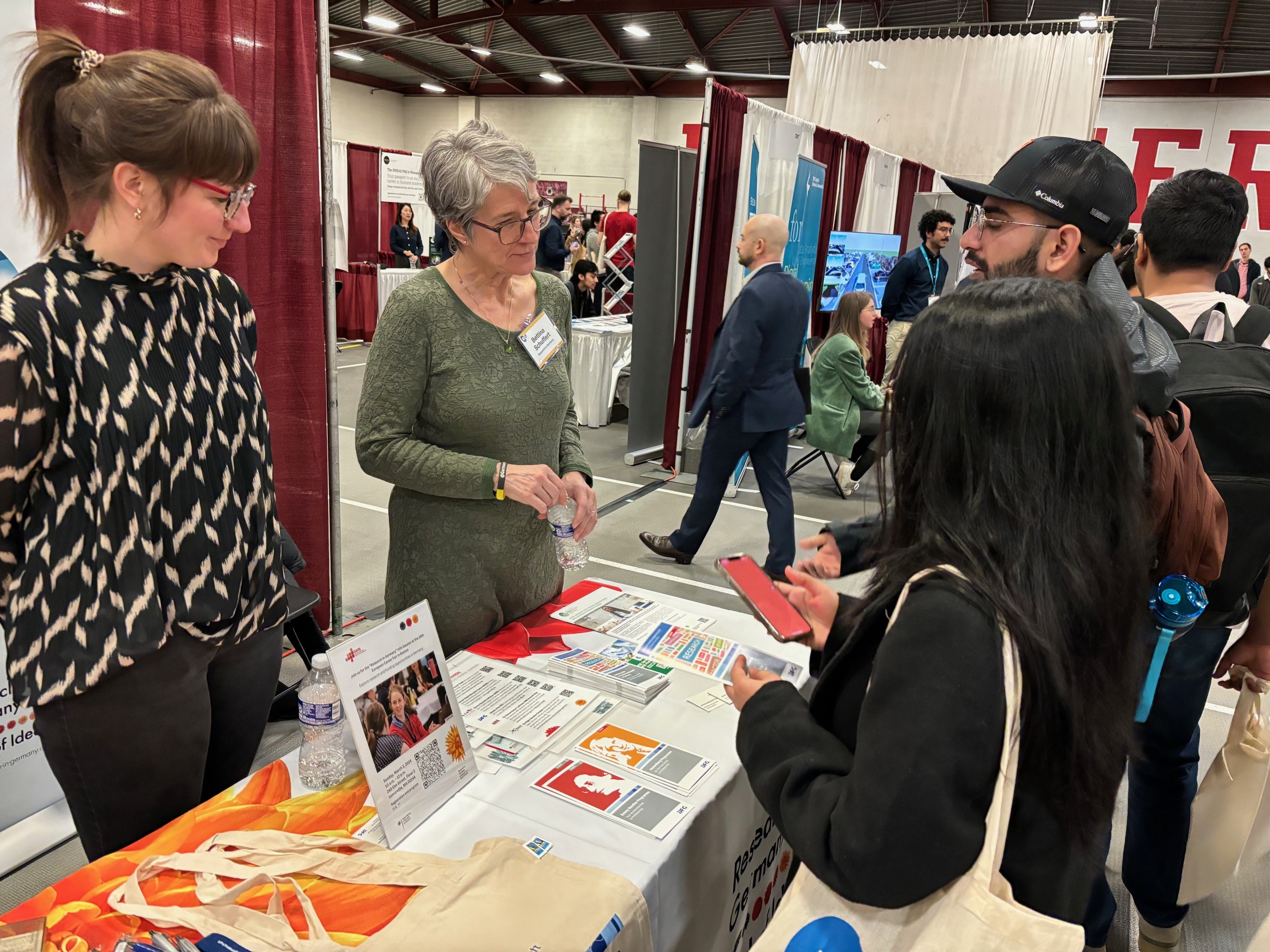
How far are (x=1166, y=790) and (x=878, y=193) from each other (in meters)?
7.91

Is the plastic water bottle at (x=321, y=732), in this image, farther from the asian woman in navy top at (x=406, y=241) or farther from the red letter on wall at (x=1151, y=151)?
the red letter on wall at (x=1151, y=151)

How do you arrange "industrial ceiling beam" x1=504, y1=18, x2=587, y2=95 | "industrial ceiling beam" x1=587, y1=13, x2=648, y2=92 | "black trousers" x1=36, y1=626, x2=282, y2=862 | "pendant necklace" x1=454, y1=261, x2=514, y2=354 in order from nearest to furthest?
"black trousers" x1=36, y1=626, x2=282, y2=862 < "pendant necklace" x1=454, y1=261, x2=514, y2=354 < "industrial ceiling beam" x1=587, y1=13, x2=648, y2=92 < "industrial ceiling beam" x1=504, y1=18, x2=587, y2=95

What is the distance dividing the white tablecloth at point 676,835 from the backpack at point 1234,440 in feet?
3.05

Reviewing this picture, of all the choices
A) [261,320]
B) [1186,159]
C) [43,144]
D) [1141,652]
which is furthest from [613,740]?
[1186,159]

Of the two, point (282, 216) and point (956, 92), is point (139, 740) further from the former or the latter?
point (956, 92)

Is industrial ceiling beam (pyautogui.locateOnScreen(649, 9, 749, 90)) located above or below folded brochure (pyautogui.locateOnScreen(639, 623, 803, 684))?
above

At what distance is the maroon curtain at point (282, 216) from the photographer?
7.54 ft

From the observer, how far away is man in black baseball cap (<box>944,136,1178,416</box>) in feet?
4.77

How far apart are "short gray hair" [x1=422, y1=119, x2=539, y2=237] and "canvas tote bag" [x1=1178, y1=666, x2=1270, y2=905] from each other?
1.77 metres

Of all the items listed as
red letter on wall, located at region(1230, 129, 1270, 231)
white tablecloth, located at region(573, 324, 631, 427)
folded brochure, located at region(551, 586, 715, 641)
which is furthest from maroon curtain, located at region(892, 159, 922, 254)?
folded brochure, located at region(551, 586, 715, 641)

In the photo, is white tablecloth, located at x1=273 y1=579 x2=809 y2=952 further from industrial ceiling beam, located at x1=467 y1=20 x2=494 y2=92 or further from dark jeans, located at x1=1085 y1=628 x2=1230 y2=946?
industrial ceiling beam, located at x1=467 y1=20 x2=494 y2=92

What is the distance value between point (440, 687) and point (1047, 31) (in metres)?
10.1

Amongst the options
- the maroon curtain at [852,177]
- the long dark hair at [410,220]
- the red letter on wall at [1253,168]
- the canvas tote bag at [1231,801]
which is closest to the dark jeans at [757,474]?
the canvas tote bag at [1231,801]

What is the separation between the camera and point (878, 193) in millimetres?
8648
